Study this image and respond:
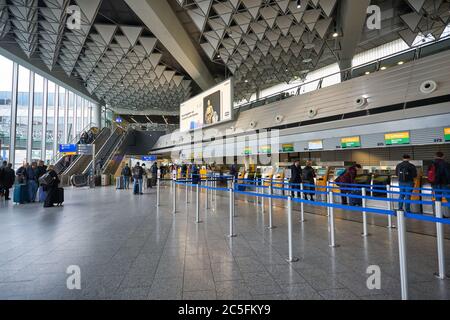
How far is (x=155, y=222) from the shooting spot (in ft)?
19.9

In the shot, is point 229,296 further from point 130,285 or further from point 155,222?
point 155,222

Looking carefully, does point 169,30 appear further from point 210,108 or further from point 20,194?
point 20,194

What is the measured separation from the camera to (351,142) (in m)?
10.2

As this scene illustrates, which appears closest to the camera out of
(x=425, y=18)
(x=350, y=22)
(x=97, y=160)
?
(x=350, y=22)

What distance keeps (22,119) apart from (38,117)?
2.17 metres

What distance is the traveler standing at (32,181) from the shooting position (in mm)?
9578

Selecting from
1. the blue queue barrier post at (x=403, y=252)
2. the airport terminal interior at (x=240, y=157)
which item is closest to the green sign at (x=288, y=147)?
the airport terminal interior at (x=240, y=157)

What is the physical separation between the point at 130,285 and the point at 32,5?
48.8ft

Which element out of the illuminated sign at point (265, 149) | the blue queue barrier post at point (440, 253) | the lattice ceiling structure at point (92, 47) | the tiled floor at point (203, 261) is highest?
the lattice ceiling structure at point (92, 47)

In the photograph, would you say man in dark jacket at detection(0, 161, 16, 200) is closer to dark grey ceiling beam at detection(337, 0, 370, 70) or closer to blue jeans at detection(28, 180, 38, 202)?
blue jeans at detection(28, 180, 38, 202)

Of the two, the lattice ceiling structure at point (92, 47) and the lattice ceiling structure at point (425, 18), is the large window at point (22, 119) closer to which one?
the lattice ceiling structure at point (92, 47)

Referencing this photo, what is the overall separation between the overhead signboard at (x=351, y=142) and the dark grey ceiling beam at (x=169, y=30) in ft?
34.5

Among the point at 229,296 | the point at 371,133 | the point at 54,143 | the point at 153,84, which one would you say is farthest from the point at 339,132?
the point at 54,143

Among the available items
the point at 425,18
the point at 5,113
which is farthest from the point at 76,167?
the point at 425,18
